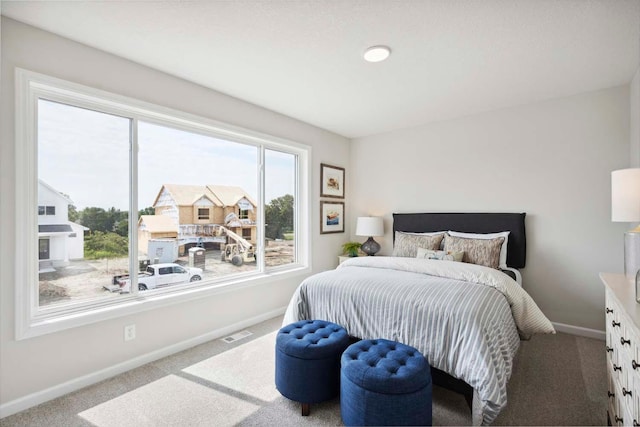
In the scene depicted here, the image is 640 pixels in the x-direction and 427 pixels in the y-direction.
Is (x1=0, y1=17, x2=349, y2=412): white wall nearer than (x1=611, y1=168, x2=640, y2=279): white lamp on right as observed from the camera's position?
No

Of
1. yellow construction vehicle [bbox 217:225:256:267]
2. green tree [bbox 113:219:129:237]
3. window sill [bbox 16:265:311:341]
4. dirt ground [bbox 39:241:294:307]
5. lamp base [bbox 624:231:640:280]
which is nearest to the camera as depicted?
lamp base [bbox 624:231:640:280]

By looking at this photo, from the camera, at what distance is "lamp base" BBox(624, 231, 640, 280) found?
1.77 metres

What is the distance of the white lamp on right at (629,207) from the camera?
1799 mm

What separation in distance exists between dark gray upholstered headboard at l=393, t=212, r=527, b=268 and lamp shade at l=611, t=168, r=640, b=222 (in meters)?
1.60

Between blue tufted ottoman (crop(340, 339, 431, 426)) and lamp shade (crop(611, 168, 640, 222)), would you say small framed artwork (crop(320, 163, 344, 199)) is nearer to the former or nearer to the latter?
blue tufted ottoman (crop(340, 339, 431, 426))

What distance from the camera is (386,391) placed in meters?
1.59

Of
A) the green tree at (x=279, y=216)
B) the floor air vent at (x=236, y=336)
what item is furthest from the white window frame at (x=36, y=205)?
the green tree at (x=279, y=216)

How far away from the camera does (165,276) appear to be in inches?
115

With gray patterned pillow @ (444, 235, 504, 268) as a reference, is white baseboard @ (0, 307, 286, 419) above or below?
below

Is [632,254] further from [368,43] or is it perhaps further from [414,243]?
[368,43]

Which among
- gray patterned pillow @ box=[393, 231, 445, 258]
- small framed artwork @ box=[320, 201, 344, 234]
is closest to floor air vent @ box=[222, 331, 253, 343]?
small framed artwork @ box=[320, 201, 344, 234]

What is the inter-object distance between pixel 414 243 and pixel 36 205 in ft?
11.6

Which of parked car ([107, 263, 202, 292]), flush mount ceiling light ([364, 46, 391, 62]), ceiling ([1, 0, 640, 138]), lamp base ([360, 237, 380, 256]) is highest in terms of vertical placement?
ceiling ([1, 0, 640, 138])

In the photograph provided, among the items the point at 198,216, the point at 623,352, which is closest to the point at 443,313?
the point at 623,352
